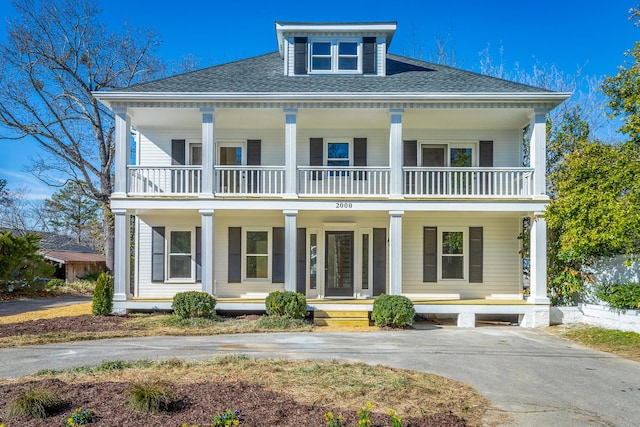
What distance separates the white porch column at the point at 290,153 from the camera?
545 inches

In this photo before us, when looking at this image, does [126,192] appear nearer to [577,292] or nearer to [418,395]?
[418,395]

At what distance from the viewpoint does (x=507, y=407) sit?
618 cm

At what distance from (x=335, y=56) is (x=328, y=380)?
1159 cm

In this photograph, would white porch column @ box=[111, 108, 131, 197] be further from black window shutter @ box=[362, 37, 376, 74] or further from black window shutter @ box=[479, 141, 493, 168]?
black window shutter @ box=[479, 141, 493, 168]

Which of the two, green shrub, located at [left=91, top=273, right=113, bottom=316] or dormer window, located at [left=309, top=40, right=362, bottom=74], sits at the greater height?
dormer window, located at [left=309, top=40, right=362, bottom=74]

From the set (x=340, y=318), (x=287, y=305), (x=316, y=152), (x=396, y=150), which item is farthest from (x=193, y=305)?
(x=396, y=150)

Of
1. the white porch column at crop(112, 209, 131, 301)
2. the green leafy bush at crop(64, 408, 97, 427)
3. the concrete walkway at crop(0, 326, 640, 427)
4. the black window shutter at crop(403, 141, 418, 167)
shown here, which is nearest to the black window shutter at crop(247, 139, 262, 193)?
the white porch column at crop(112, 209, 131, 301)

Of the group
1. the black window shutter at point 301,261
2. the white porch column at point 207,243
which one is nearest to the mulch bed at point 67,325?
the white porch column at point 207,243

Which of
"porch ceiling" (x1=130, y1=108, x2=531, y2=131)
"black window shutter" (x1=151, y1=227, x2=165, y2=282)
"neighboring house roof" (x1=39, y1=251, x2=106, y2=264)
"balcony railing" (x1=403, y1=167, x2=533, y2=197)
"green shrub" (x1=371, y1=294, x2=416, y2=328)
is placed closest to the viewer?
"green shrub" (x1=371, y1=294, x2=416, y2=328)

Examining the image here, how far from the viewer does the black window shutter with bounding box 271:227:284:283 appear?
616 inches

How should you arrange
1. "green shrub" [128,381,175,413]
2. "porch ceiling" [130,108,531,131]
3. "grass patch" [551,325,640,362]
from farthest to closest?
"porch ceiling" [130,108,531,131] → "grass patch" [551,325,640,362] → "green shrub" [128,381,175,413]

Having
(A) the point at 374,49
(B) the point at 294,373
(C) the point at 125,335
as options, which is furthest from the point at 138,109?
Result: (B) the point at 294,373

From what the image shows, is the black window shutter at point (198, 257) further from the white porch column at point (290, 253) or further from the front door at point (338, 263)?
the front door at point (338, 263)

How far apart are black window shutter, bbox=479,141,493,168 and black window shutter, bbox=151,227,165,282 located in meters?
10.4
